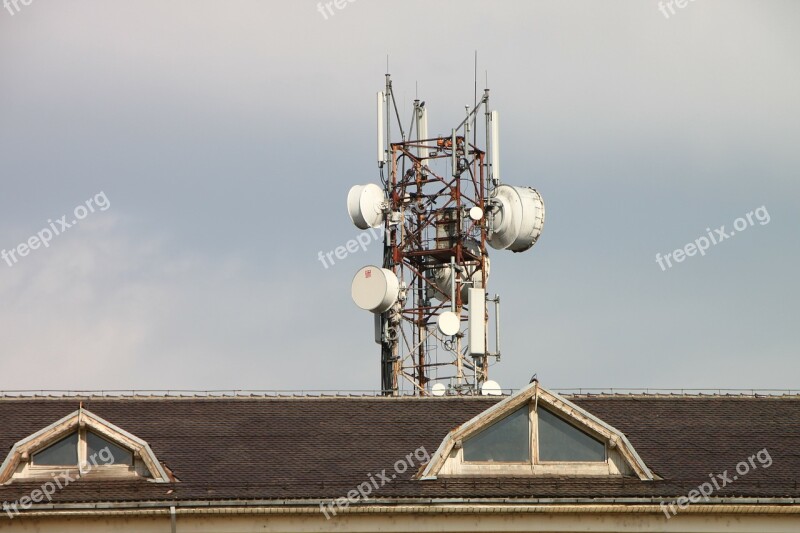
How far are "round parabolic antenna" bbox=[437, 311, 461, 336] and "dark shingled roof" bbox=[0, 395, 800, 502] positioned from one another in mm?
17406

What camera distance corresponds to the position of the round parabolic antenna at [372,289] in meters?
53.5

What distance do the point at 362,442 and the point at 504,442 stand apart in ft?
11.3

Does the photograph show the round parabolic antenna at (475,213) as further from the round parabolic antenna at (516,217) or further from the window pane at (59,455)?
the window pane at (59,455)

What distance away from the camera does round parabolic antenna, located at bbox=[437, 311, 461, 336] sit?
178ft

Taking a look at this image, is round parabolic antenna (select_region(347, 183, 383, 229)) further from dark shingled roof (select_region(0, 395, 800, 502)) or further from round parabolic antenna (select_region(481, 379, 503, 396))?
dark shingled roof (select_region(0, 395, 800, 502))

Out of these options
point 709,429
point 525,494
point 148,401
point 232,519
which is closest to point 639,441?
point 709,429

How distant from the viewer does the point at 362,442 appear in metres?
33.8

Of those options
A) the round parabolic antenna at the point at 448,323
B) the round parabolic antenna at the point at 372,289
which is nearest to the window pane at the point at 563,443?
the round parabolic antenna at the point at 372,289

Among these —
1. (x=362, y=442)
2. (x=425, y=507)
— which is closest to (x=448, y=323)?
(x=362, y=442)

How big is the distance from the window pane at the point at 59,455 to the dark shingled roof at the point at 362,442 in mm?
784

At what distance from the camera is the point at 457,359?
55.5 m

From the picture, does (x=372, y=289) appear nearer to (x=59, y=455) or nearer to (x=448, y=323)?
(x=448, y=323)

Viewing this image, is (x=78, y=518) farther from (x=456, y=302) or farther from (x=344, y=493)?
(x=456, y=302)

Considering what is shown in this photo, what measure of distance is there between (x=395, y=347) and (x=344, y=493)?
26229mm
